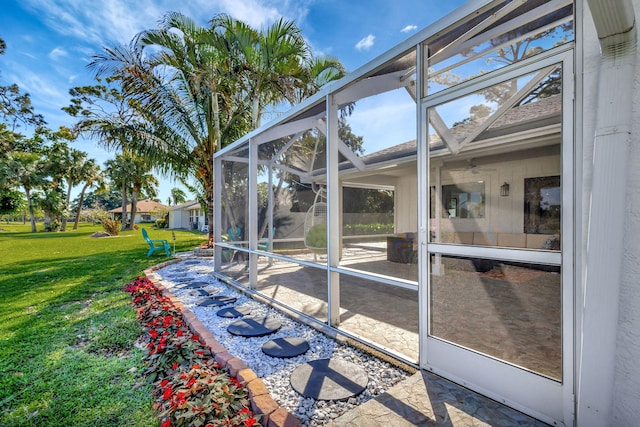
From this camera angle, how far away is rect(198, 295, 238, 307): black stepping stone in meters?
4.76

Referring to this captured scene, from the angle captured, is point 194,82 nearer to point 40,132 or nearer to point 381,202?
point 381,202

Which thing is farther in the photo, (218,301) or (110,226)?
(110,226)

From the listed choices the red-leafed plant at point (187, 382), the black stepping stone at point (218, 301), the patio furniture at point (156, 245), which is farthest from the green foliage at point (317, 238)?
the patio furniture at point (156, 245)

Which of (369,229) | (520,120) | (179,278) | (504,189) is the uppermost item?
(520,120)

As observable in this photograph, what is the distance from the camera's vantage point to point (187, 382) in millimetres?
2279

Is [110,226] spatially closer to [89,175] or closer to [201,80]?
[89,175]

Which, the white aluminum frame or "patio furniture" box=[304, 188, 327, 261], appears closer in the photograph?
→ the white aluminum frame

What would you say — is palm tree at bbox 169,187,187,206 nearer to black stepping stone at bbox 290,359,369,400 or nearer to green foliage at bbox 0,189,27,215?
green foliage at bbox 0,189,27,215

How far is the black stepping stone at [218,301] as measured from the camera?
4758mm

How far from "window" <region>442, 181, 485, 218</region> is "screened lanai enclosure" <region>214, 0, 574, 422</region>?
0.04ft

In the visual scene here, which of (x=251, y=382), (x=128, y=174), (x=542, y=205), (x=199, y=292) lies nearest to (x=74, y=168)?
(x=128, y=174)

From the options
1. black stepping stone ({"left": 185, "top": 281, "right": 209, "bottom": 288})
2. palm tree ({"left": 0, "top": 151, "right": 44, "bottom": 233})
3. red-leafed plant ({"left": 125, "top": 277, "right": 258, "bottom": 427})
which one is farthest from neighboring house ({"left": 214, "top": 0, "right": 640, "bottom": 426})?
palm tree ({"left": 0, "top": 151, "right": 44, "bottom": 233})

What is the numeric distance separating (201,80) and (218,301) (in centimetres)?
757

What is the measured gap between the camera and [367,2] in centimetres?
646
